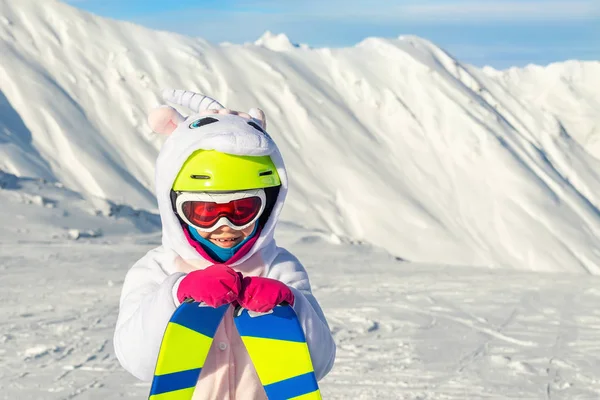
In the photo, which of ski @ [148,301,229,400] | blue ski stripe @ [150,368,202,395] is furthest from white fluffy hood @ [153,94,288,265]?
blue ski stripe @ [150,368,202,395]

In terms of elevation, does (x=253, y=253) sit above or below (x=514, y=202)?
above

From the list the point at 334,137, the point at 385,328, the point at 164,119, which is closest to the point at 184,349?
the point at 164,119

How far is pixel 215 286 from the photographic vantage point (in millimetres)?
1917

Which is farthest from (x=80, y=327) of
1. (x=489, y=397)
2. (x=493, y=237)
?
(x=493, y=237)

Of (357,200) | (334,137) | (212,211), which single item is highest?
(212,211)

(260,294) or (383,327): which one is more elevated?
(260,294)

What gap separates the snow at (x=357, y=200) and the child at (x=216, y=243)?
2914 millimetres

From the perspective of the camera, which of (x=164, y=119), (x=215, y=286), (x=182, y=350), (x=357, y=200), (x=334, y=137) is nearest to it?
(x=215, y=286)

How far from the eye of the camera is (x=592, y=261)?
31.7m

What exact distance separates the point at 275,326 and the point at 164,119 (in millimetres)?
722

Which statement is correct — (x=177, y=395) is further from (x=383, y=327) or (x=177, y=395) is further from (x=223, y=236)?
(x=383, y=327)

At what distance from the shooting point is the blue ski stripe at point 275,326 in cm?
204

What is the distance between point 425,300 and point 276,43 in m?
40.9

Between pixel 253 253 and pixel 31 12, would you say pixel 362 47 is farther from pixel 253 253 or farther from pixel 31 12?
pixel 253 253
